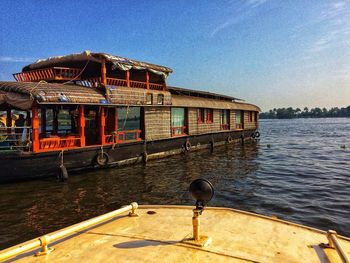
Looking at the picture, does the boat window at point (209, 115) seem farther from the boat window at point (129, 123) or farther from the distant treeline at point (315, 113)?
the distant treeline at point (315, 113)

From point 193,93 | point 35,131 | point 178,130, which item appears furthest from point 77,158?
point 193,93

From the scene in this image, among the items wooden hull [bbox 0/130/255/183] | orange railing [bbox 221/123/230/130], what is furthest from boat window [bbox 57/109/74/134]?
orange railing [bbox 221/123/230/130]

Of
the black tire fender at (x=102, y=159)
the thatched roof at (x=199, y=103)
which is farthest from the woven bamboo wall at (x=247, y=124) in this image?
the black tire fender at (x=102, y=159)

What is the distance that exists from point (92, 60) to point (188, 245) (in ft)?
40.6

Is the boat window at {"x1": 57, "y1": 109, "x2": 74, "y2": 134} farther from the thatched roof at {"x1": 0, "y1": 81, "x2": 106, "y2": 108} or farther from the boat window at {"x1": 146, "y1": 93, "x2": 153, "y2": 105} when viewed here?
the boat window at {"x1": 146, "y1": 93, "x2": 153, "y2": 105}

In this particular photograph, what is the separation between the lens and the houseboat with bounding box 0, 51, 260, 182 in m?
10.4

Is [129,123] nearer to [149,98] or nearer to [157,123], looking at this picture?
[157,123]

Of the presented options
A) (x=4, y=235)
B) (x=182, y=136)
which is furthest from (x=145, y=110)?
(x=4, y=235)

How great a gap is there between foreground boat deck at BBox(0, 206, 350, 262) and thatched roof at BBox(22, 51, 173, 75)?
Result: 34.8 feet

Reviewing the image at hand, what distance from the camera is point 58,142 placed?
11312mm

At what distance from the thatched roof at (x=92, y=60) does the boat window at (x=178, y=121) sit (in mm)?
3133

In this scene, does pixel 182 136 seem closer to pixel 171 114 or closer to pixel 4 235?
pixel 171 114

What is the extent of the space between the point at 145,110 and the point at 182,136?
4065 mm

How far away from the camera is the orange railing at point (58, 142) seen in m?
10.9
